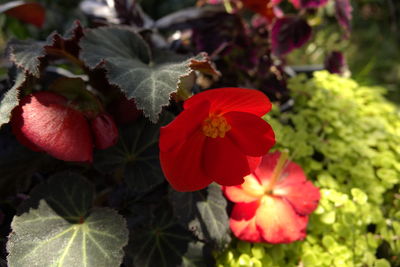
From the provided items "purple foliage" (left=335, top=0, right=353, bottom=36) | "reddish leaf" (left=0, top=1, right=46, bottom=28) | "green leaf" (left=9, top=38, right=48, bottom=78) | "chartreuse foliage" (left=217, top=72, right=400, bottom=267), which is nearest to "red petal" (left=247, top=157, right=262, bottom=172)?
"chartreuse foliage" (left=217, top=72, right=400, bottom=267)

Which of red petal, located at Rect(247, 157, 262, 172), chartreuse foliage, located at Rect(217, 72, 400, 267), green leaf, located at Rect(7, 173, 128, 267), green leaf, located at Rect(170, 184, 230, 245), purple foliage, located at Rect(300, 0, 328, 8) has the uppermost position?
purple foliage, located at Rect(300, 0, 328, 8)

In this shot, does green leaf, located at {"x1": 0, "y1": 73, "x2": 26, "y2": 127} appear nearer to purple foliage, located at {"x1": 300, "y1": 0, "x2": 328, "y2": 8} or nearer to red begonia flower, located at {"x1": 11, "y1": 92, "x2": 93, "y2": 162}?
red begonia flower, located at {"x1": 11, "y1": 92, "x2": 93, "y2": 162}

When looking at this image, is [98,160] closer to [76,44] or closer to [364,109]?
[76,44]

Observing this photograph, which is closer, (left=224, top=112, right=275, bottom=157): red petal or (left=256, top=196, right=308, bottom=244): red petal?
(left=224, top=112, right=275, bottom=157): red petal

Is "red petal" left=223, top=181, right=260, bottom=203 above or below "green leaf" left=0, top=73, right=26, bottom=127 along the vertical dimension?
below

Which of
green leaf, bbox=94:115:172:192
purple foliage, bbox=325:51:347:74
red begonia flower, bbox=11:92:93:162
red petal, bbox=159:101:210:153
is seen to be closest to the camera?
red petal, bbox=159:101:210:153

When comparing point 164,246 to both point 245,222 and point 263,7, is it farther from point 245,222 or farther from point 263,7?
point 263,7

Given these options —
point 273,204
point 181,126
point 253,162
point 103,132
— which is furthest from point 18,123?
point 273,204
